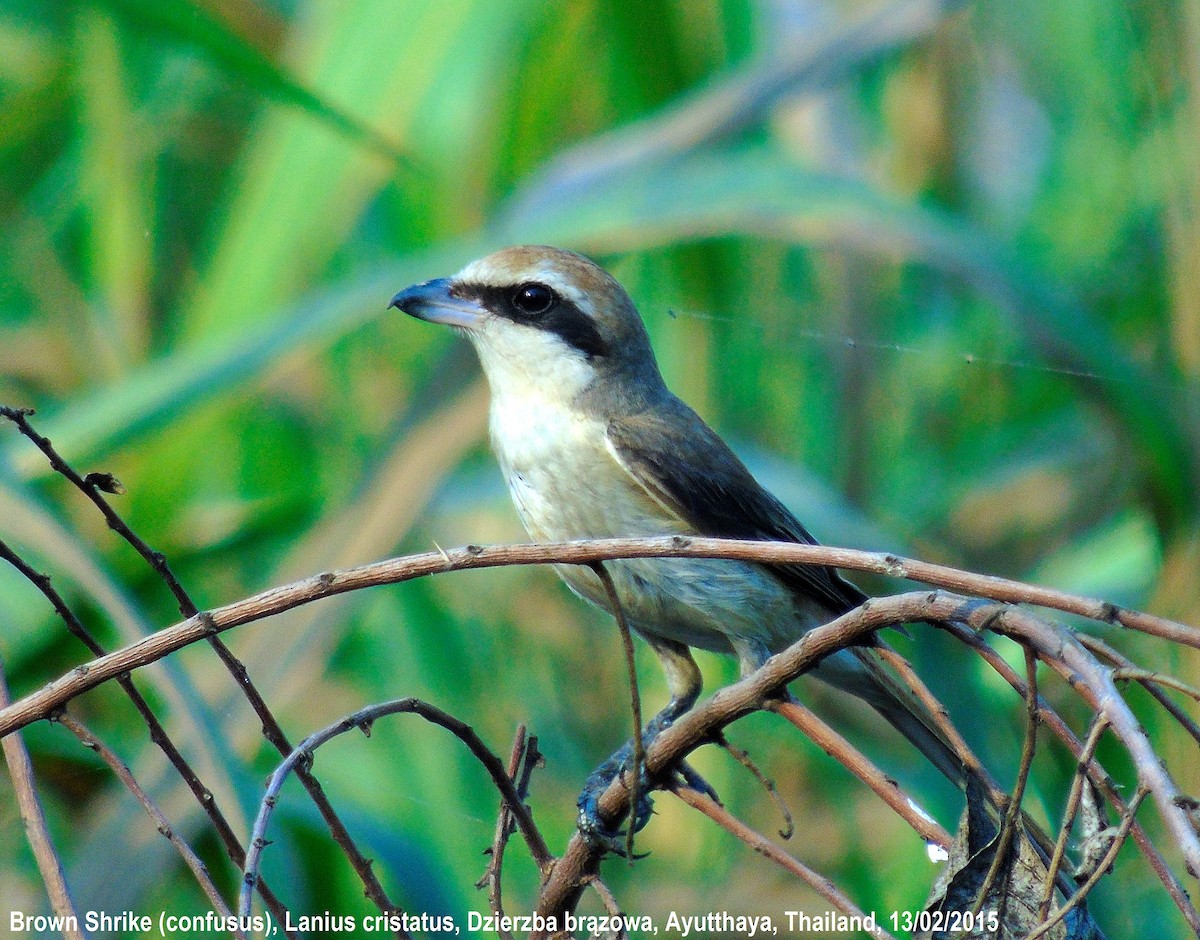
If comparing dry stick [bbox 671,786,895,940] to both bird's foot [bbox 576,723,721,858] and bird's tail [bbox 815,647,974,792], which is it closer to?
bird's foot [bbox 576,723,721,858]

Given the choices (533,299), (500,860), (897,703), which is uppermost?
(533,299)

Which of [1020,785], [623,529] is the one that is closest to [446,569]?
Result: [1020,785]

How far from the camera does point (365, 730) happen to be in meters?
1.04

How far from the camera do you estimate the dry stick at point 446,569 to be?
88cm

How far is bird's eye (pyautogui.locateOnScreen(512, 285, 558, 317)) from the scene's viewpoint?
227cm

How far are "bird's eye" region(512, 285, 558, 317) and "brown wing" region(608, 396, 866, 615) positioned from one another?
0.25 meters

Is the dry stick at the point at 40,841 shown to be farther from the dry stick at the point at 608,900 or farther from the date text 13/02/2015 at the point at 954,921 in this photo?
the date text 13/02/2015 at the point at 954,921

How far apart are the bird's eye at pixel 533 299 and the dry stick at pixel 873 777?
126cm

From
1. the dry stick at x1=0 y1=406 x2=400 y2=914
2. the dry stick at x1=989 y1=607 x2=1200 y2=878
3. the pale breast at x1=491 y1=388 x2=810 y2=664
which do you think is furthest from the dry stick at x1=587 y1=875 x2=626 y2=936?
the pale breast at x1=491 y1=388 x2=810 y2=664

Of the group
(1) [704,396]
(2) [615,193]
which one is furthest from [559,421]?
(1) [704,396]

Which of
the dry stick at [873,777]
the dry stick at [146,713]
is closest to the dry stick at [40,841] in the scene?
the dry stick at [146,713]

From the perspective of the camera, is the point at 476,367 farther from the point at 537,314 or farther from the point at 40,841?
the point at 40,841

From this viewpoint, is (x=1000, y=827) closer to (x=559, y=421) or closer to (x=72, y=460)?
(x=559, y=421)

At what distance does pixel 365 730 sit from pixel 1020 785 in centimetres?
51
